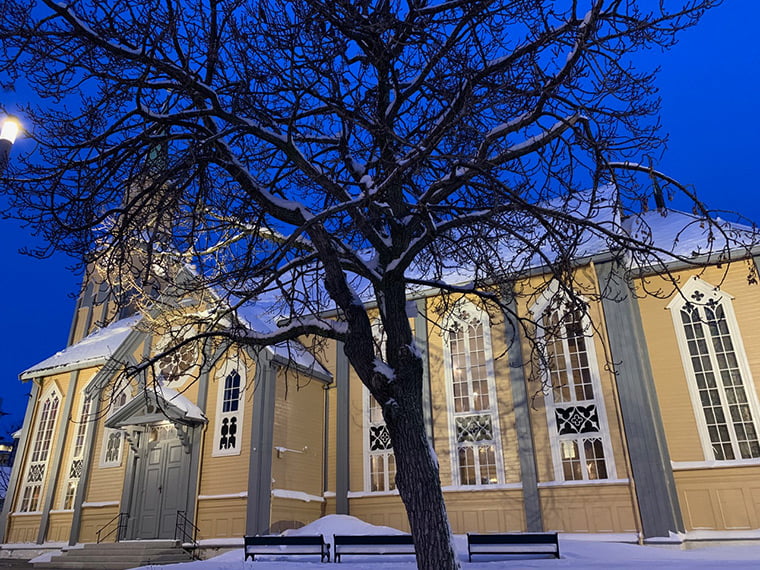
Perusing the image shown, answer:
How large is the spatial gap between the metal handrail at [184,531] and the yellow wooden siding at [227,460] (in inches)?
25.0

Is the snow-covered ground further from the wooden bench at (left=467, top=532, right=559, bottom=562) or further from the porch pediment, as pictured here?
the porch pediment

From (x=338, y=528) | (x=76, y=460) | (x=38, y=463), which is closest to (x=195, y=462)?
(x=338, y=528)

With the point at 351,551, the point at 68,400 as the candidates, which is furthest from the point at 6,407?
the point at 351,551

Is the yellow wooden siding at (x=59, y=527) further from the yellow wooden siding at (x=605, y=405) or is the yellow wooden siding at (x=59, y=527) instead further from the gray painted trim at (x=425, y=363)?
the yellow wooden siding at (x=605, y=405)

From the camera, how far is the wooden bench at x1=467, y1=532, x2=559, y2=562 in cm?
948

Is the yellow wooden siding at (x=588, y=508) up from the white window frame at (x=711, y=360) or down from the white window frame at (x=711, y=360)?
down

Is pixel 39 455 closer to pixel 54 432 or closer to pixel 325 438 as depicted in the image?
pixel 54 432

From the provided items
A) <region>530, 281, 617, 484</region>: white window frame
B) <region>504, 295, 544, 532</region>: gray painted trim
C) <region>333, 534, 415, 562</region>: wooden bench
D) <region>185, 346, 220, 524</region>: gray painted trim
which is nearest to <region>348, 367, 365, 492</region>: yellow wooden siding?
<region>333, 534, 415, 562</region>: wooden bench

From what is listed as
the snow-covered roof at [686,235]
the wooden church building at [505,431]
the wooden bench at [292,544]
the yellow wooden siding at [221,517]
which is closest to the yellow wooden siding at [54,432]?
the wooden church building at [505,431]

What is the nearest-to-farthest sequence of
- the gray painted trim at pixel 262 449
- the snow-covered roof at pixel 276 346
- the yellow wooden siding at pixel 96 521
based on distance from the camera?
the gray painted trim at pixel 262 449
the snow-covered roof at pixel 276 346
the yellow wooden siding at pixel 96 521

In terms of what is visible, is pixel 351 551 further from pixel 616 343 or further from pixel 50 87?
pixel 50 87

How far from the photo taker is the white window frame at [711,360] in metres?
11.3

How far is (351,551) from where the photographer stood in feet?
35.0

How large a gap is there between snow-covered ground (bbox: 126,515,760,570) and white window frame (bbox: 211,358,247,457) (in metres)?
2.35
